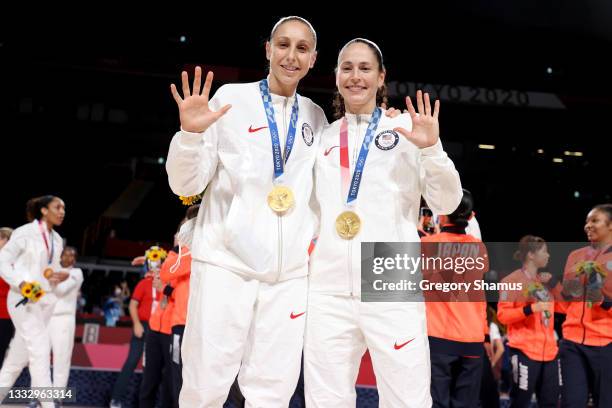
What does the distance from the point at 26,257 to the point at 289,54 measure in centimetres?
442

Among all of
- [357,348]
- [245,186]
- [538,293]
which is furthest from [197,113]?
[538,293]

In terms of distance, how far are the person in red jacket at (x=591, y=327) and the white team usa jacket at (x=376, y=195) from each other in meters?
2.12

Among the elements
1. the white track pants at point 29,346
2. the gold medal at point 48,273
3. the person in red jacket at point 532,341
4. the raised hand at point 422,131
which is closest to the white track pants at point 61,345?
the white track pants at point 29,346

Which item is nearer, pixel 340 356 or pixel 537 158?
pixel 340 356

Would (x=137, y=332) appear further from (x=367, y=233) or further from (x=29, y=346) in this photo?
(x=367, y=233)

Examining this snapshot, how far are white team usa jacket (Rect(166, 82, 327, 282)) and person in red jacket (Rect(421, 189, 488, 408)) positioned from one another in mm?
2058

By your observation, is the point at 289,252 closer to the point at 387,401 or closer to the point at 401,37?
the point at 387,401

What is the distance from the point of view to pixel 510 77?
48.8 feet

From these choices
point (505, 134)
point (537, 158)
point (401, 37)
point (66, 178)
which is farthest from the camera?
point (66, 178)

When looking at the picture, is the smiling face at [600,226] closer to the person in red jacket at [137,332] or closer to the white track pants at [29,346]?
the person in red jacket at [137,332]

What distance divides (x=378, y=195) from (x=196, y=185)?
76 centimetres

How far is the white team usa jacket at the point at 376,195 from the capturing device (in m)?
2.76

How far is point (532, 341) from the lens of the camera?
18.1ft

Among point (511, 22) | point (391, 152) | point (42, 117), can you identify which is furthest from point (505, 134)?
point (391, 152)
